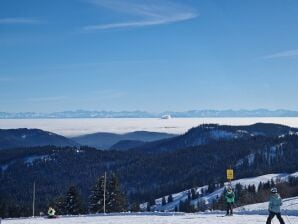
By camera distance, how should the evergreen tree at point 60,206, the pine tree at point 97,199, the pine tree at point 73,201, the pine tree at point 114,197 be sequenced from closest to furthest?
the pine tree at point 97,199, the pine tree at point 114,197, the evergreen tree at point 60,206, the pine tree at point 73,201

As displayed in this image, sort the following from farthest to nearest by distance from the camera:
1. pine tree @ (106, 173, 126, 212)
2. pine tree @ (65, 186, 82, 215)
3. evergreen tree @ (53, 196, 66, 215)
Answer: pine tree @ (65, 186, 82, 215), evergreen tree @ (53, 196, 66, 215), pine tree @ (106, 173, 126, 212)

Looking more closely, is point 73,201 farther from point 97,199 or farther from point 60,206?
point 97,199

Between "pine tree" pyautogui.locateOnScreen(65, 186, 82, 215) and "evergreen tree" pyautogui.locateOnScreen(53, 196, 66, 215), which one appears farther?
"pine tree" pyautogui.locateOnScreen(65, 186, 82, 215)

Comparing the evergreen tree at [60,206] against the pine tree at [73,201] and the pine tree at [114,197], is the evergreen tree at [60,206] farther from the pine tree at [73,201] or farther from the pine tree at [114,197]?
the pine tree at [114,197]

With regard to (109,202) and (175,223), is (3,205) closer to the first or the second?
(109,202)

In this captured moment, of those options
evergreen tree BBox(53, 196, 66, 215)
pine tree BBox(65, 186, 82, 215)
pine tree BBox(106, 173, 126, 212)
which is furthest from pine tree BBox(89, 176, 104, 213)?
evergreen tree BBox(53, 196, 66, 215)

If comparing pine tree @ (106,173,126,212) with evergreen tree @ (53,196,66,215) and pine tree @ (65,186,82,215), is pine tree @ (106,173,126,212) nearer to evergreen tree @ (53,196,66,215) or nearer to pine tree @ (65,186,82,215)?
pine tree @ (65,186,82,215)

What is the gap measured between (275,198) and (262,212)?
1148cm

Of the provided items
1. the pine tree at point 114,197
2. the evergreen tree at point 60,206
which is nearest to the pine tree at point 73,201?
the evergreen tree at point 60,206

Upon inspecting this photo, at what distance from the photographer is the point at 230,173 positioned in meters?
39.8

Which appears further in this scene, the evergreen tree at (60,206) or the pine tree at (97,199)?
the evergreen tree at (60,206)

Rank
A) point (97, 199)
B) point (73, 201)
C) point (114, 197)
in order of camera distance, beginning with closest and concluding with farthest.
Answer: point (97, 199) < point (114, 197) < point (73, 201)

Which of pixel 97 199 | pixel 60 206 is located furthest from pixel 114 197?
pixel 60 206

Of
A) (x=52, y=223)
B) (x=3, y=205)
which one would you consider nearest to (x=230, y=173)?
(x=52, y=223)
